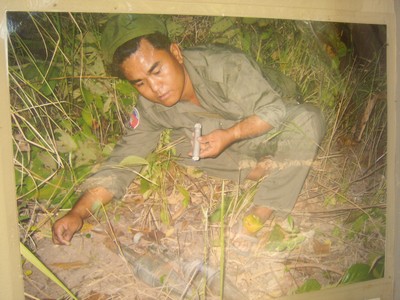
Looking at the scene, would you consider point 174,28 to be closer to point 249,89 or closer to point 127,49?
point 127,49

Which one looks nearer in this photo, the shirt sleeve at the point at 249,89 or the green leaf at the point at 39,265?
the green leaf at the point at 39,265

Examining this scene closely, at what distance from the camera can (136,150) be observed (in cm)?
98

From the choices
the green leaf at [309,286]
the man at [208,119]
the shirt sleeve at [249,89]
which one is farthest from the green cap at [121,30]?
the green leaf at [309,286]

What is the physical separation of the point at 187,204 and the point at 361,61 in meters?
0.62

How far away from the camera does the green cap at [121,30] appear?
91 cm

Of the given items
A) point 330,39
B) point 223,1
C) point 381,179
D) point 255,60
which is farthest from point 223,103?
point 381,179

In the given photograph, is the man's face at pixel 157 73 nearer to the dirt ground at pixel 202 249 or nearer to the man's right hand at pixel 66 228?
the dirt ground at pixel 202 249

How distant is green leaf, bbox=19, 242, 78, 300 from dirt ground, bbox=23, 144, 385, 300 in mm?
10

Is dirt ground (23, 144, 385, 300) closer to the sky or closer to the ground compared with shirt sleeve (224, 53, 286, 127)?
closer to the ground

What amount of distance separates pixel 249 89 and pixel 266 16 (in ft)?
0.62

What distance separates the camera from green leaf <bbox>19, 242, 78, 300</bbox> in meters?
0.92

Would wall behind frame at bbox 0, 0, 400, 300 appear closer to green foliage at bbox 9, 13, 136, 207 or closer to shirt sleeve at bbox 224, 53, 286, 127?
green foliage at bbox 9, 13, 136, 207

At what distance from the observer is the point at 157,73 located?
3.16ft

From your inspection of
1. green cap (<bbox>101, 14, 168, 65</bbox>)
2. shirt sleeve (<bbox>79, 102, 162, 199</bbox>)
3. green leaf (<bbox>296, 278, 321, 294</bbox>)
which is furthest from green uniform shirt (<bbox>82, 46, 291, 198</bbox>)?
green leaf (<bbox>296, 278, 321, 294</bbox>)
